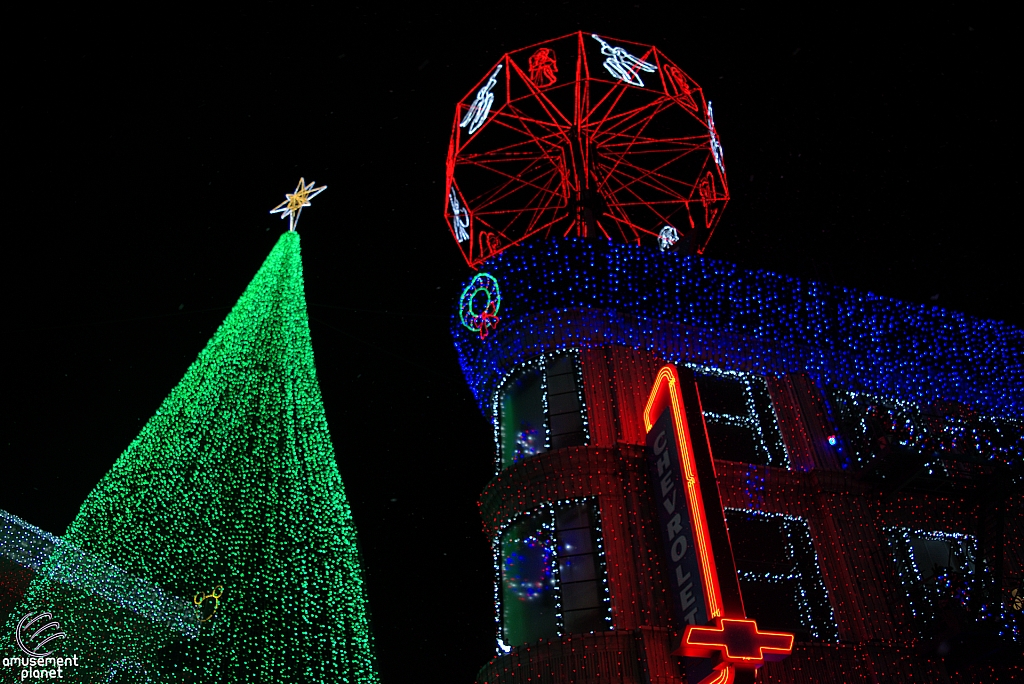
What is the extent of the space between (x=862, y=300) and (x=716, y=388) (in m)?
4.29

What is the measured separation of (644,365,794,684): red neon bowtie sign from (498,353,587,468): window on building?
2.77 m

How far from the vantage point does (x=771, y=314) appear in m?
16.1

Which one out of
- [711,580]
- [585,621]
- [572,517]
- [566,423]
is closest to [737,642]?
[711,580]

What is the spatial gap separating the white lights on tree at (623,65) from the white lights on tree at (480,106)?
2510mm

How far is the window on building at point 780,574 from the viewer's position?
1292 cm

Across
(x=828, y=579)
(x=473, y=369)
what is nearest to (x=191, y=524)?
(x=473, y=369)

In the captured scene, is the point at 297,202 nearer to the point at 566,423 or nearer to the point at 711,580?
the point at 566,423

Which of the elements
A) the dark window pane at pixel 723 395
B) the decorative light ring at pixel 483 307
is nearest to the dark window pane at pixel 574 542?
the dark window pane at pixel 723 395

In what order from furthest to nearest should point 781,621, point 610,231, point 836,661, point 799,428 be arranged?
1. point 610,231
2. point 799,428
3. point 781,621
4. point 836,661

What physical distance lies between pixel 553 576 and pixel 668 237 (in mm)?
11318

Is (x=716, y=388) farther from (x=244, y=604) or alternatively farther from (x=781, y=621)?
(x=244, y=604)

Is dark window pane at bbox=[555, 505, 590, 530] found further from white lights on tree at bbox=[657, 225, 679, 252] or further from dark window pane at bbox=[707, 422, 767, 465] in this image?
white lights on tree at bbox=[657, 225, 679, 252]

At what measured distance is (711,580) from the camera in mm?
10086

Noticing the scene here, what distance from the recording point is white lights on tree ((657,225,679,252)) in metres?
19.7
